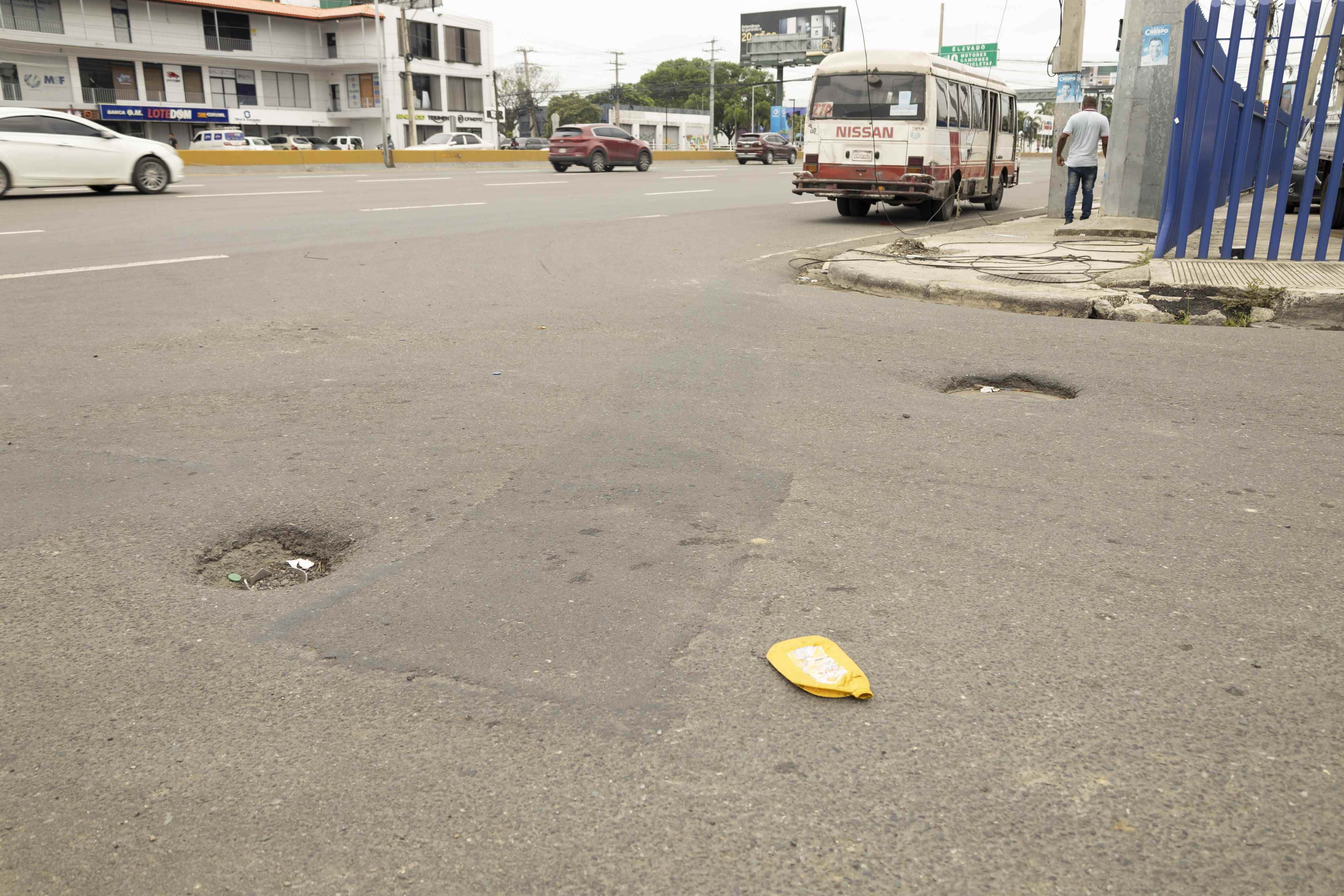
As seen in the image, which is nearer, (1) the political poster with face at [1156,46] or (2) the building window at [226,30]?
(1) the political poster with face at [1156,46]

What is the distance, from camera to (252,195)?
17.6 m

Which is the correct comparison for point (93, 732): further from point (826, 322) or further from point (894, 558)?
point (826, 322)

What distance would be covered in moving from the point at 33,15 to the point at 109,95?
4.35 m

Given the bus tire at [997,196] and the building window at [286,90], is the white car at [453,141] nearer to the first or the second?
the building window at [286,90]

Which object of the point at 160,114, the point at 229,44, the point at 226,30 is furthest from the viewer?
the point at 229,44

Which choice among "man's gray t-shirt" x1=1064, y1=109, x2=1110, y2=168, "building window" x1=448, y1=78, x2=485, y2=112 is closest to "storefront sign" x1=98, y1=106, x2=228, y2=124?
"building window" x1=448, y1=78, x2=485, y2=112

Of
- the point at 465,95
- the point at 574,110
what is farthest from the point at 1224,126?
the point at 574,110

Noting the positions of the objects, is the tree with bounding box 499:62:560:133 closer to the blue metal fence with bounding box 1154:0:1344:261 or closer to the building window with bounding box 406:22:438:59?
the building window with bounding box 406:22:438:59

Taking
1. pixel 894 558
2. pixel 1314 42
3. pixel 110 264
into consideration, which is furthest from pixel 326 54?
pixel 894 558

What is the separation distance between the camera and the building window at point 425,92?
59.2 meters

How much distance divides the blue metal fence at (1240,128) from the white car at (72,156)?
50.2 ft

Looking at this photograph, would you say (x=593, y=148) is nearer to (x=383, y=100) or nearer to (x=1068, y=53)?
(x=383, y=100)

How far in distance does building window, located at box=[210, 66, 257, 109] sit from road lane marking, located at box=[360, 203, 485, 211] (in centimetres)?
4484

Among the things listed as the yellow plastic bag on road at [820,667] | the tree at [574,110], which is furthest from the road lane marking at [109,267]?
the tree at [574,110]
